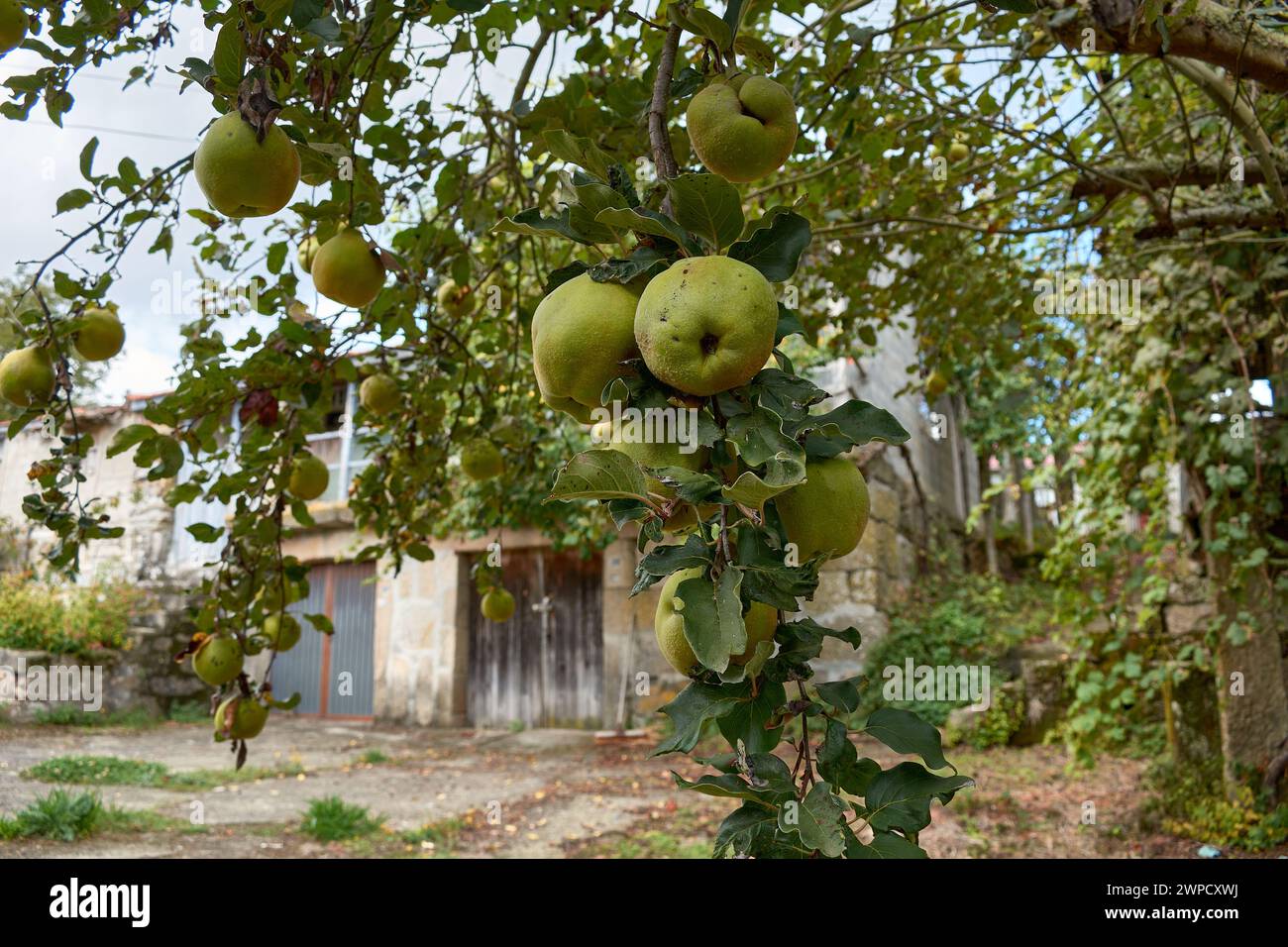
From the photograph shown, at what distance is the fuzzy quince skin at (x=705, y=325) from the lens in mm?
907

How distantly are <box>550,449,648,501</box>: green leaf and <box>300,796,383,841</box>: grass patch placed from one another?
493 cm

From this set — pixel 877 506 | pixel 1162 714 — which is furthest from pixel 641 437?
pixel 877 506

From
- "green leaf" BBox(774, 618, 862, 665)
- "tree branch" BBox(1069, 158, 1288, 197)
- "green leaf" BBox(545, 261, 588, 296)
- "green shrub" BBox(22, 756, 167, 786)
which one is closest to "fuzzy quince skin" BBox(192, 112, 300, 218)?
"green leaf" BBox(545, 261, 588, 296)

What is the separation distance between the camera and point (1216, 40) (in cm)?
217

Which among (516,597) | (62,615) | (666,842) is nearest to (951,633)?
(666,842)

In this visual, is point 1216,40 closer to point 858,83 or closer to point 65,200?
point 858,83

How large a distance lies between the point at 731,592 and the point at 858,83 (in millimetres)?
2123

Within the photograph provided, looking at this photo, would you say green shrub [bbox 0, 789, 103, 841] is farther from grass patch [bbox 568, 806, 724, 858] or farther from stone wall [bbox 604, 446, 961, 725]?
Answer: stone wall [bbox 604, 446, 961, 725]

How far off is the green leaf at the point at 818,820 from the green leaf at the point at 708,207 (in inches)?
26.0

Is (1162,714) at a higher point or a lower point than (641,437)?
lower

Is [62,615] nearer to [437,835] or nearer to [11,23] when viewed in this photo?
[437,835]

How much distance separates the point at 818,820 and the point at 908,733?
0.26m

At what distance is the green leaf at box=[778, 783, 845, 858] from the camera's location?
0.82m

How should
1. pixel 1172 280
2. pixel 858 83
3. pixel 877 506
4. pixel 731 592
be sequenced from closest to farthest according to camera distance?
pixel 731 592 < pixel 858 83 < pixel 1172 280 < pixel 877 506
